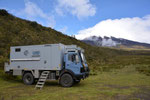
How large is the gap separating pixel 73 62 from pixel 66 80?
1.60m

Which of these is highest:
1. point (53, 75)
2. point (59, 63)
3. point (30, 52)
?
point (30, 52)

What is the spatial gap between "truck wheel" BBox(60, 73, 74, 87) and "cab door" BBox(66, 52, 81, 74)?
0.64 meters

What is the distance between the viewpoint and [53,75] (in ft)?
41.0

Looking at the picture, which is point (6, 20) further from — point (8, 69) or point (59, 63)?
point (59, 63)

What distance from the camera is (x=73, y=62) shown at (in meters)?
12.0

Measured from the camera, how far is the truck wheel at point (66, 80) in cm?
1185

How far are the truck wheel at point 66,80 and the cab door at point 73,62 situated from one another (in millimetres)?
641

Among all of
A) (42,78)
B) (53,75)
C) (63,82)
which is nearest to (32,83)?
(42,78)

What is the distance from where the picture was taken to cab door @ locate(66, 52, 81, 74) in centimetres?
1183

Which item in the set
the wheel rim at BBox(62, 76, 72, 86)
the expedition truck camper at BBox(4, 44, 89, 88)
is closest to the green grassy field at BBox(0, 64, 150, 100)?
the wheel rim at BBox(62, 76, 72, 86)

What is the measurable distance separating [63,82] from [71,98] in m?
3.73

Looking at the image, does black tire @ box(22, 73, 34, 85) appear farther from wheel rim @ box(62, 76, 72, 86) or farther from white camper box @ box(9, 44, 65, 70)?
wheel rim @ box(62, 76, 72, 86)

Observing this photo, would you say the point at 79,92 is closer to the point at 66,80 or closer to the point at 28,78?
the point at 66,80

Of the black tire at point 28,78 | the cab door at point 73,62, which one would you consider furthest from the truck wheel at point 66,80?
the black tire at point 28,78
